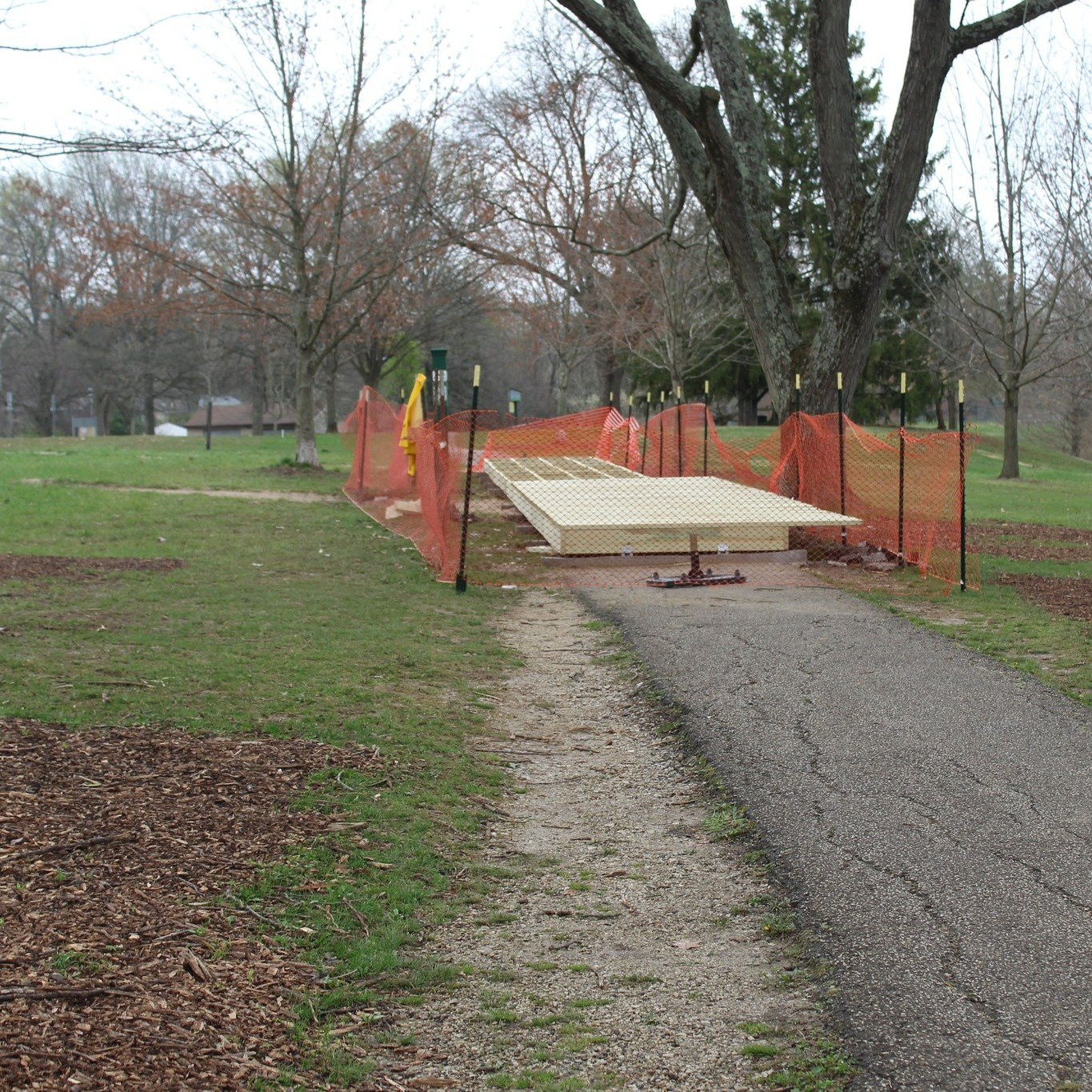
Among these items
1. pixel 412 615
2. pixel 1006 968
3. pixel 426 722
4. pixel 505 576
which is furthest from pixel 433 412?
pixel 1006 968

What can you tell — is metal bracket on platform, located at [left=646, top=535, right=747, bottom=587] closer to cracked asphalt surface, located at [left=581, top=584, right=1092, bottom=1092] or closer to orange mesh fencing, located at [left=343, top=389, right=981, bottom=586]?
orange mesh fencing, located at [left=343, top=389, right=981, bottom=586]

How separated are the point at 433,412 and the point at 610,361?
83.6 feet

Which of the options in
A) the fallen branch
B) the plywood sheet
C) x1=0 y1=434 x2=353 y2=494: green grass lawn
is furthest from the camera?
x1=0 y1=434 x2=353 y2=494: green grass lawn

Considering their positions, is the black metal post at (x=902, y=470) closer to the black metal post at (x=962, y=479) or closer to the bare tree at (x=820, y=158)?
the black metal post at (x=962, y=479)

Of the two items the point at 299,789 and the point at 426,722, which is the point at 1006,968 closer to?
the point at 299,789

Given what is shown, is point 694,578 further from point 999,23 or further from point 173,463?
point 173,463

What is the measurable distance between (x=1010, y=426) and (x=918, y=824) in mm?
25110

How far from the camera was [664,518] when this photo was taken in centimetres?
1197

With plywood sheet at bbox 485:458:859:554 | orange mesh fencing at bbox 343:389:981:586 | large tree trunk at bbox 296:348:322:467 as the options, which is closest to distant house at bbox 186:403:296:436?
large tree trunk at bbox 296:348:322:467

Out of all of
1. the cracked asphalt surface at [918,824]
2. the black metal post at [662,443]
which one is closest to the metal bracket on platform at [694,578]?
the cracked asphalt surface at [918,824]

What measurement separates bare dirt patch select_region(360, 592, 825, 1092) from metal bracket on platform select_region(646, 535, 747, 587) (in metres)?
5.12

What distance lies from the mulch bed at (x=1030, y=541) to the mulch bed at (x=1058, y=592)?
4.95 feet

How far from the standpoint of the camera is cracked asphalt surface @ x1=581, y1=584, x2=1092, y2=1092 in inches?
123

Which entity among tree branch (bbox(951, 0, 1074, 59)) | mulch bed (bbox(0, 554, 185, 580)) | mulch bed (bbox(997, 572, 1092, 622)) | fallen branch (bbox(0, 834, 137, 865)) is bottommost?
fallen branch (bbox(0, 834, 137, 865))
